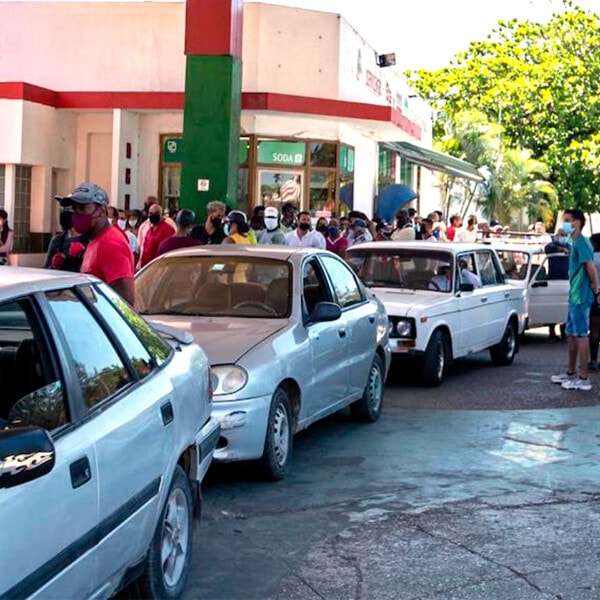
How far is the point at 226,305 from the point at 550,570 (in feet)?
11.9

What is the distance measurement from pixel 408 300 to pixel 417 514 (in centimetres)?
574

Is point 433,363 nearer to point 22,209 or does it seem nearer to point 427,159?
point 22,209

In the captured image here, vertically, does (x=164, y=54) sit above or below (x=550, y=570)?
above

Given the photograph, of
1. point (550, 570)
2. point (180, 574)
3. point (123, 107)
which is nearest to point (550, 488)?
point (550, 570)

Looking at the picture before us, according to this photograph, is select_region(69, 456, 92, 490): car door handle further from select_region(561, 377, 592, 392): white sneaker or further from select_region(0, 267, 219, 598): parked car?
select_region(561, 377, 592, 392): white sneaker

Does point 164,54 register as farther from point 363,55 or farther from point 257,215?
point 257,215

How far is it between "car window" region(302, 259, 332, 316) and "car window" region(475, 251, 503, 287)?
210 inches

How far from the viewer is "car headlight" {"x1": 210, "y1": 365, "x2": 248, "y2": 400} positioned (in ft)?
24.9

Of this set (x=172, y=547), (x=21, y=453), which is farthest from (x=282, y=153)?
(x=21, y=453)

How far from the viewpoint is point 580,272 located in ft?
40.5

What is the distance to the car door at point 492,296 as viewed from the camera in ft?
47.0

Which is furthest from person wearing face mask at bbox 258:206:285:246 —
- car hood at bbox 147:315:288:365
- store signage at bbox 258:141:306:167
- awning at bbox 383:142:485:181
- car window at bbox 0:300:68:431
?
car window at bbox 0:300:68:431

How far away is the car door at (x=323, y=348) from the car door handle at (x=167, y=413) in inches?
135

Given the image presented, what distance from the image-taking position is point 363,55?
24906 mm
